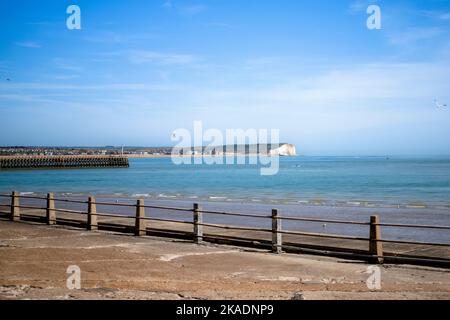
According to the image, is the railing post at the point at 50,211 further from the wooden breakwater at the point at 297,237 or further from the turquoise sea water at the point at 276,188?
the turquoise sea water at the point at 276,188

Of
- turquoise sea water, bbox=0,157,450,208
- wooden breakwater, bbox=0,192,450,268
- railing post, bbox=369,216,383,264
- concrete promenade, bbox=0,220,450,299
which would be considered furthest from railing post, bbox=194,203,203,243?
turquoise sea water, bbox=0,157,450,208

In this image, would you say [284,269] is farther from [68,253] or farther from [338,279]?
[68,253]

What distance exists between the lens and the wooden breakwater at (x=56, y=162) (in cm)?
12056

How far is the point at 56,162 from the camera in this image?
129m

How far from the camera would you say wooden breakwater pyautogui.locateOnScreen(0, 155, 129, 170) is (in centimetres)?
12056

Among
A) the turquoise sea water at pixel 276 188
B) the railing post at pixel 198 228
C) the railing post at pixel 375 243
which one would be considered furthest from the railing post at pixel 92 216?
the turquoise sea water at pixel 276 188

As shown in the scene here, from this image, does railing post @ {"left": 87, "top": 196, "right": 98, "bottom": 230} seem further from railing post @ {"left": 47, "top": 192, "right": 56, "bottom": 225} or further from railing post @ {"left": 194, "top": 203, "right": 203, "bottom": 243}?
railing post @ {"left": 194, "top": 203, "right": 203, "bottom": 243}

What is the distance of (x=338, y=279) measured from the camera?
367 inches

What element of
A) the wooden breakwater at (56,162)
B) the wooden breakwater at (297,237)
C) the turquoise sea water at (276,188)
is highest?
the wooden breakwater at (297,237)

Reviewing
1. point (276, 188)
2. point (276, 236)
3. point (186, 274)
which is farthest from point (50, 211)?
point (276, 188)

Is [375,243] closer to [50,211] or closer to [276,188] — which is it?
[50,211]

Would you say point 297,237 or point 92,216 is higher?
point 92,216
